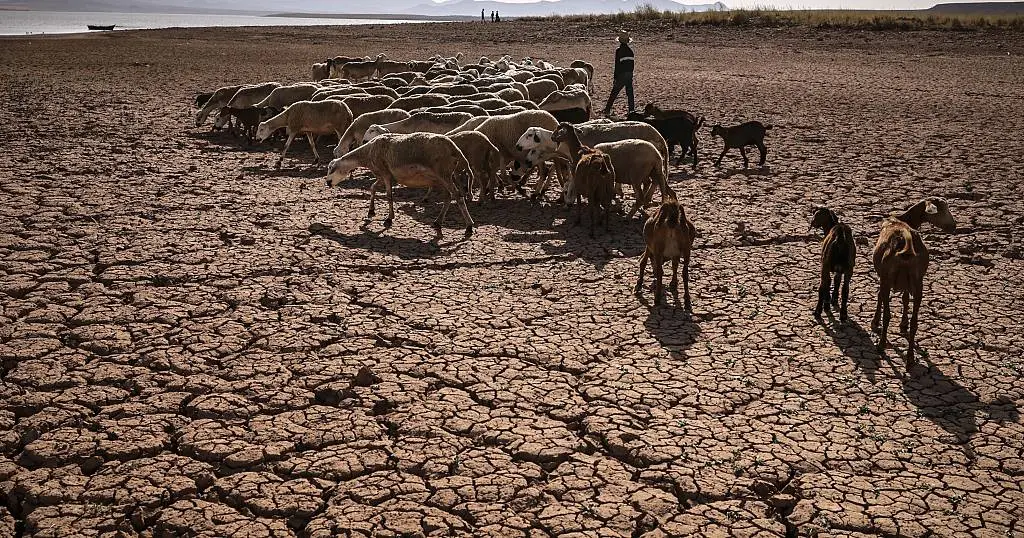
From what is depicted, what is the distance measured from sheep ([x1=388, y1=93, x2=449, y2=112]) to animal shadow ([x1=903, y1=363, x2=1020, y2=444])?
10761mm

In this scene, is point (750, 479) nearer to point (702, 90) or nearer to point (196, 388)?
point (196, 388)

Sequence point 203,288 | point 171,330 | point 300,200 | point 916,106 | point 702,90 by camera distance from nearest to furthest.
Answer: point 171,330, point 203,288, point 300,200, point 916,106, point 702,90

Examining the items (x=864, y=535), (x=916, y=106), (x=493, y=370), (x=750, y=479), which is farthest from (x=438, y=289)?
(x=916, y=106)

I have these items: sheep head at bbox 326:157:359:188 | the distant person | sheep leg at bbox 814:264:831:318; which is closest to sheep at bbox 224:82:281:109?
sheep head at bbox 326:157:359:188

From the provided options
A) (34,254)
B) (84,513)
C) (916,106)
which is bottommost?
(84,513)

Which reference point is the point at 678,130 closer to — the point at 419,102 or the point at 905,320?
the point at 419,102

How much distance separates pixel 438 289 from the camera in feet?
27.5

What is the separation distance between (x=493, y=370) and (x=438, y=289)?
6.48 feet

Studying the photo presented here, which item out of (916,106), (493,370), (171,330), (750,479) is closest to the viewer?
(750,479)

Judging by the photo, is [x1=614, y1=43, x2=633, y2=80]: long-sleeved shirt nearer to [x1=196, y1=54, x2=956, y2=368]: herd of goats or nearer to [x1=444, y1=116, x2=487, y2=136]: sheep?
[x1=196, y1=54, x2=956, y2=368]: herd of goats

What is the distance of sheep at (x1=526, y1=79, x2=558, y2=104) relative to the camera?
1858 cm

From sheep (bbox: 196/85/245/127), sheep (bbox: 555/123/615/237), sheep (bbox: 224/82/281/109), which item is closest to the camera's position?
sheep (bbox: 555/123/615/237)

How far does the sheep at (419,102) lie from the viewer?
50.5 ft

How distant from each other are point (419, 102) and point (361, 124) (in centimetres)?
226
